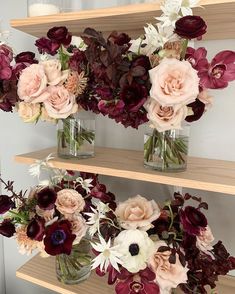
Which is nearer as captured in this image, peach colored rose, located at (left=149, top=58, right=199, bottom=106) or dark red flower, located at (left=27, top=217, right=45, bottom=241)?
peach colored rose, located at (left=149, top=58, right=199, bottom=106)

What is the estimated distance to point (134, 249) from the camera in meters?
0.75

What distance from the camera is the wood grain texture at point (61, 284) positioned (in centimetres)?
96

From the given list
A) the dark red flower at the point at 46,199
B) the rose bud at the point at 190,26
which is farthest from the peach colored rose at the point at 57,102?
the rose bud at the point at 190,26

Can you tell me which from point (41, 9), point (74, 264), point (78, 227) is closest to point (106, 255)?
point (78, 227)

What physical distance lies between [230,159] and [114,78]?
1.67 feet

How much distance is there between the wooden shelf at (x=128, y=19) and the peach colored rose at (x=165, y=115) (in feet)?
0.76

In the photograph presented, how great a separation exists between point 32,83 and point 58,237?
0.43m

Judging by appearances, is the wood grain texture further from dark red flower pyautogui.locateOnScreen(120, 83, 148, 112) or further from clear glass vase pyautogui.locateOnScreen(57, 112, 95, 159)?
dark red flower pyautogui.locateOnScreen(120, 83, 148, 112)

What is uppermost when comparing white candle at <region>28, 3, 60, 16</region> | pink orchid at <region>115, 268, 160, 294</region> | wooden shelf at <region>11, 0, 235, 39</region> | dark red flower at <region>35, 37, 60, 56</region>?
white candle at <region>28, 3, 60, 16</region>

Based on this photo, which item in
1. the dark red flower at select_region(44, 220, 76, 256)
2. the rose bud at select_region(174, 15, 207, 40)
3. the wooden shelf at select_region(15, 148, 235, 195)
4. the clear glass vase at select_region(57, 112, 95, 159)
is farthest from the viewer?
the clear glass vase at select_region(57, 112, 95, 159)

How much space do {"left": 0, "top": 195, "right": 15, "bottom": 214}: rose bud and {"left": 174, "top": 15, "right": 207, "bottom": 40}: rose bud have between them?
2.28 feet

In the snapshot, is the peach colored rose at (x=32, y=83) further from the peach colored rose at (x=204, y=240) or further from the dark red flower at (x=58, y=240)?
the peach colored rose at (x=204, y=240)

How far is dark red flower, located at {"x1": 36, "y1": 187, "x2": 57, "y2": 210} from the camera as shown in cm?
87

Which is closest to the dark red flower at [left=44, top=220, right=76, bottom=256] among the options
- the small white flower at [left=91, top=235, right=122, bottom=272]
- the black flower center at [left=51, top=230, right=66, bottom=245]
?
the black flower center at [left=51, top=230, right=66, bottom=245]
